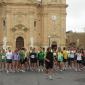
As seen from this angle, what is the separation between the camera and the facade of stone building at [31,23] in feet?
283

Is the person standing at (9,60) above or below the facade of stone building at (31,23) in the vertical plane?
below

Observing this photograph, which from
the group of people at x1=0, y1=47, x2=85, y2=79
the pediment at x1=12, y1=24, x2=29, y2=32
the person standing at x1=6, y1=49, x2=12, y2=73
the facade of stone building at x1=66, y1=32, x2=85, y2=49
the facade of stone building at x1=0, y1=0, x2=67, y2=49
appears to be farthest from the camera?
the facade of stone building at x1=66, y1=32, x2=85, y2=49

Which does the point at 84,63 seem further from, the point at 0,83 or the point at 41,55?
the point at 0,83

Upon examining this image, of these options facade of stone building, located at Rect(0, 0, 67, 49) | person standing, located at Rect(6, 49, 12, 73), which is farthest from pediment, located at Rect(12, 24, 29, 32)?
person standing, located at Rect(6, 49, 12, 73)

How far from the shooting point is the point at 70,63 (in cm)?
3772

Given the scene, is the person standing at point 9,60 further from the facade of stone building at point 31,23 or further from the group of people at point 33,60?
the facade of stone building at point 31,23

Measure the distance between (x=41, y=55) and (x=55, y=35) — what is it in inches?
2056

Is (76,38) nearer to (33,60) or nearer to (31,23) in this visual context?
(31,23)

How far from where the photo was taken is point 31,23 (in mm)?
86250

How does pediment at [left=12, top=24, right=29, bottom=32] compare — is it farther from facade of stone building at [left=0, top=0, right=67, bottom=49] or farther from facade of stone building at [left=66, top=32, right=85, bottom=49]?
facade of stone building at [left=66, top=32, right=85, bottom=49]

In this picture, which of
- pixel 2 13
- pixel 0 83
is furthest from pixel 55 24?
pixel 0 83

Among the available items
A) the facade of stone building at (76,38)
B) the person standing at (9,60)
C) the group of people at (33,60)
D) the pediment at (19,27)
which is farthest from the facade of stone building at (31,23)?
the person standing at (9,60)

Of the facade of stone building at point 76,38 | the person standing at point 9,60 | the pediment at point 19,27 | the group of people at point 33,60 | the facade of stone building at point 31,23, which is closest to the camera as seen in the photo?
the person standing at point 9,60

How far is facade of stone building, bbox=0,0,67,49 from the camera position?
86.2m
